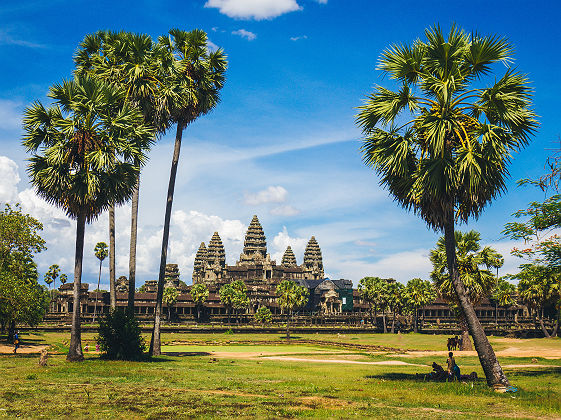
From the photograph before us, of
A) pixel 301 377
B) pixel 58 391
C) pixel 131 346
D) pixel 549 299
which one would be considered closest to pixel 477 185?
pixel 301 377

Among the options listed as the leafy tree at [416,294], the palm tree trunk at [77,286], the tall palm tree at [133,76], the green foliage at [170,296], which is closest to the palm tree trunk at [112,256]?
the tall palm tree at [133,76]

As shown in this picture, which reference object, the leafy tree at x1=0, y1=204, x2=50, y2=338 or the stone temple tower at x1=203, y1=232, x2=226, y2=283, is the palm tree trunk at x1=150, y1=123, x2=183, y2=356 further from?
the stone temple tower at x1=203, y1=232, x2=226, y2=283

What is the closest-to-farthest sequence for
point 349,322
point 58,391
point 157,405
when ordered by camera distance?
point 157,405 < point 58,391 < point 349,322

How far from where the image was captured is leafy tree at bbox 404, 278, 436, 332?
328ft

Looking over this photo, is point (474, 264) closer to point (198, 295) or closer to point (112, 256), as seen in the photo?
point (112, 256)

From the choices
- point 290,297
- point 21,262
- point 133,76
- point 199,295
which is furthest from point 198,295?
point 133,76

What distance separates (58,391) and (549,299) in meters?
78.1

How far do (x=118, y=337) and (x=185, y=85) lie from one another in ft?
60.3

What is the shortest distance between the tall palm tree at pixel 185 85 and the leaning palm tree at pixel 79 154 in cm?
681

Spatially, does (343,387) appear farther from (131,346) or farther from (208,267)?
(208,267)

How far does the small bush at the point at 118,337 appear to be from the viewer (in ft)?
102

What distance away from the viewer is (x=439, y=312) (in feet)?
453

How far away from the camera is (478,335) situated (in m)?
20.5

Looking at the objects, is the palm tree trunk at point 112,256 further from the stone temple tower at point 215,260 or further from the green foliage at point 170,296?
the stone temple tower at point 215,260
